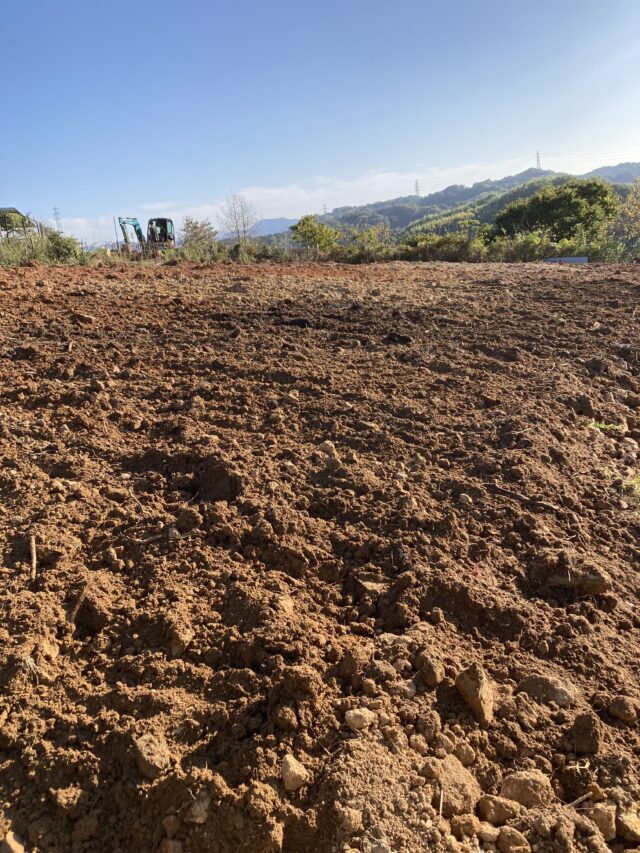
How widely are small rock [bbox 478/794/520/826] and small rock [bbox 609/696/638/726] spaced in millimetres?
441

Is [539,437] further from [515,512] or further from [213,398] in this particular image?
[213,398]

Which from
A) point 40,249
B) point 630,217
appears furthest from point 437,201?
point 40,249

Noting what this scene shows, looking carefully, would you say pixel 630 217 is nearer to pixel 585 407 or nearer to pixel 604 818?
pixel 585 407

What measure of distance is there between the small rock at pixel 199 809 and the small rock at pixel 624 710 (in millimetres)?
1136

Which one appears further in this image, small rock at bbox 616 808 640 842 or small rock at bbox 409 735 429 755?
small rock at bbox 409 735 429 755

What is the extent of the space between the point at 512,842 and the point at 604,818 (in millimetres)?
242

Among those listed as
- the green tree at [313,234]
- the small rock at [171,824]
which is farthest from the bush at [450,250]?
the small rock at [171,824]

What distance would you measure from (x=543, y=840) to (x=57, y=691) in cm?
126

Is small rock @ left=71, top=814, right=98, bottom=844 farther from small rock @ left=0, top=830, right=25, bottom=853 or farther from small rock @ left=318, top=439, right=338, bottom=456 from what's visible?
small rock @ left=318, top=439, right=338, bottom=456

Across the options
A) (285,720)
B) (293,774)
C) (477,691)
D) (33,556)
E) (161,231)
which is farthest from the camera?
(161,231)

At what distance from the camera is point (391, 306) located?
18.1 ft

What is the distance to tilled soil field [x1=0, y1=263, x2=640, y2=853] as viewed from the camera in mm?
1188

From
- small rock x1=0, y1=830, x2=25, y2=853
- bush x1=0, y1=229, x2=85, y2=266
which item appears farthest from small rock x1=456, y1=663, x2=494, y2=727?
bush x1=0, y1=229, x2=85, y2=266

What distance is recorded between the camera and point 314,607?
1.71m
